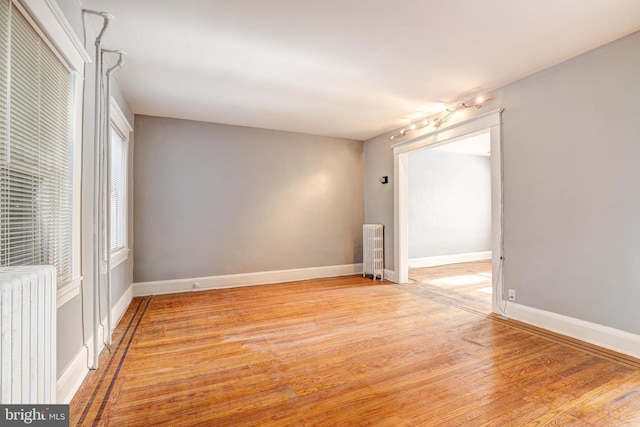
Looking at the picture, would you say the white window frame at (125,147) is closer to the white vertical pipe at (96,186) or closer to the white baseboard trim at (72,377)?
the white vertical pipe at (96,186)

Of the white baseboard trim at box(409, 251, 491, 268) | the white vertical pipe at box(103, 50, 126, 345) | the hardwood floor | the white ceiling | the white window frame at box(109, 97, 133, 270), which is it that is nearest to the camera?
the hardwood floor

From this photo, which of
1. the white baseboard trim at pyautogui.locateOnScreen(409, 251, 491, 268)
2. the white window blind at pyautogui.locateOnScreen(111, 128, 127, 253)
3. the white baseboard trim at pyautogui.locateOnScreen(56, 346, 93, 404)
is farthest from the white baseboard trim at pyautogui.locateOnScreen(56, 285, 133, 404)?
the white baseboard trim at pyautogui.locateOnScreen(409, 251, 491, 268)

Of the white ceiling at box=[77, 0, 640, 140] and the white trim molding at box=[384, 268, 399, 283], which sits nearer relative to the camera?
the white ceiling at box=[77, 0, 640, 140]

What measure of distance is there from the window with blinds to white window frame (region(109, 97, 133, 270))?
4.15ft

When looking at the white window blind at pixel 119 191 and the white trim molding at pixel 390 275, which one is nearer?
the white window blind at pixel 119 191

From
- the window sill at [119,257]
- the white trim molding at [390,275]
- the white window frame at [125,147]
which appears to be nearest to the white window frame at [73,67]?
the white window frame at [125,147]

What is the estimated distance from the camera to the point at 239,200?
4938mm

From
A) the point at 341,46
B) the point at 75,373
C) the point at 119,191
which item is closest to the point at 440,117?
the point at 341,46

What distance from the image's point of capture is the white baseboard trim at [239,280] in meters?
4.41

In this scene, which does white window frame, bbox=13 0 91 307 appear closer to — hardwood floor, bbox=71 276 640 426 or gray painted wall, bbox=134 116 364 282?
hardwood floor, bbox=71 276 640 426

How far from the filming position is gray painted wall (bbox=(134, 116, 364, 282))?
14.5ft

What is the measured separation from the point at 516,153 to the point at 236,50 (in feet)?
10.1

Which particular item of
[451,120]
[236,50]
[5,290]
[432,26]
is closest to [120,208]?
[236,50]

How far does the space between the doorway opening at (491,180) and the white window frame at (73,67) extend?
3.89m
